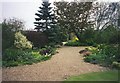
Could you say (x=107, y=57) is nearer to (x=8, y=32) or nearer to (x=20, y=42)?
(x=20, y=42)

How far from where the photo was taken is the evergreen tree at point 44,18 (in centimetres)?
1440

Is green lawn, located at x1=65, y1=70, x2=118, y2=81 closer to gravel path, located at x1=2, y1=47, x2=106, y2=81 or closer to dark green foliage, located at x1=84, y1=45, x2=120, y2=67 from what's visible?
gravel path, located at x1=2, y1=47, x2=106, y2=81

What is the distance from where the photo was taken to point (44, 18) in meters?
14.8

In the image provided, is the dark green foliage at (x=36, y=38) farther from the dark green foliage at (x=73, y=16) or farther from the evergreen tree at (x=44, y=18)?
the dark green foliage at (x=73, y=16)

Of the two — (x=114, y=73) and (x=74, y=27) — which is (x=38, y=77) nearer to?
(x=114, y=73)

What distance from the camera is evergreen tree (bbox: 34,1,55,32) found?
47.2 feet

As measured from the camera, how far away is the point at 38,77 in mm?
6625

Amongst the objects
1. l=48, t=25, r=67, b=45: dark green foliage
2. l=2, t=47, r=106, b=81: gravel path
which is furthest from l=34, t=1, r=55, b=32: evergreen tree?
l=2, t=47, r=106, b=81: gravel path

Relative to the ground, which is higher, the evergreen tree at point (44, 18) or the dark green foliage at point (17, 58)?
the evergreen tree at point (44, 18)

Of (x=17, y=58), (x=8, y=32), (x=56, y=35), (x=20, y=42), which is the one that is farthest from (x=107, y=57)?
(x=56, y=35)

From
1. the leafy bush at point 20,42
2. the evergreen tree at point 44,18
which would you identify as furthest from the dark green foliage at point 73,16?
the leafy bush at point 20,42

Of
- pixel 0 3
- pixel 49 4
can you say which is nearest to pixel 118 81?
pixel 0 3

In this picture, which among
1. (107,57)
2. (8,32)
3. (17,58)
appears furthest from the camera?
(8,32)

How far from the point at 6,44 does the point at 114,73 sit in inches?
215
